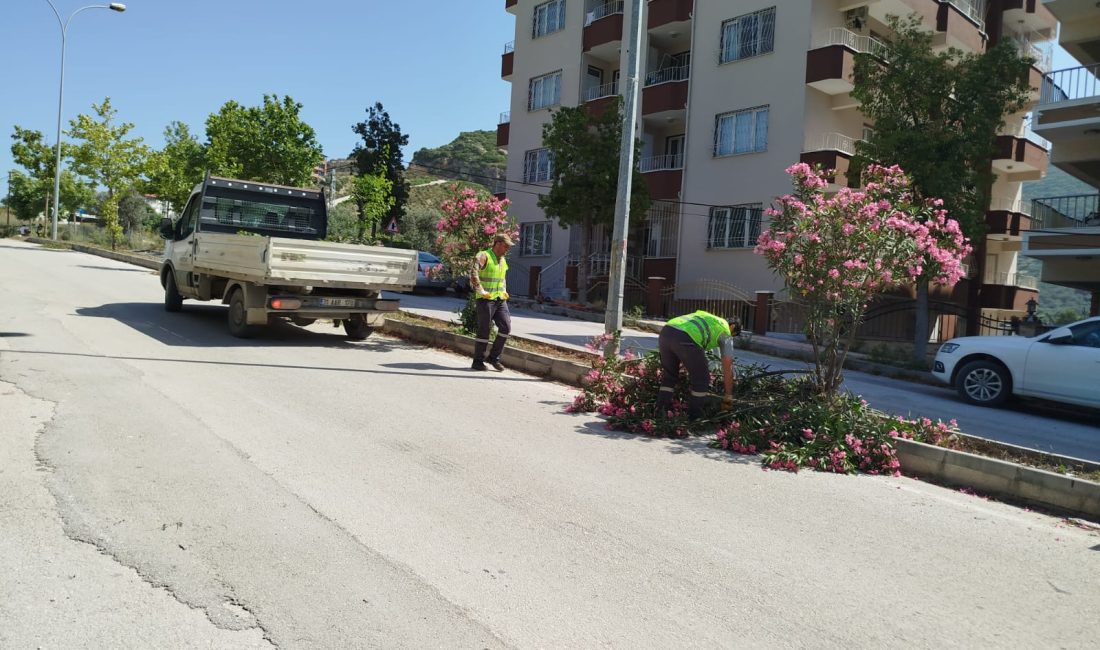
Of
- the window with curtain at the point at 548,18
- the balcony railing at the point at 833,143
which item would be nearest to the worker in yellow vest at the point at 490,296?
the balcony railing at the point at 833,143

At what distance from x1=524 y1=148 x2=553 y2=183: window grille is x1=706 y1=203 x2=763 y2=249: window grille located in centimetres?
792

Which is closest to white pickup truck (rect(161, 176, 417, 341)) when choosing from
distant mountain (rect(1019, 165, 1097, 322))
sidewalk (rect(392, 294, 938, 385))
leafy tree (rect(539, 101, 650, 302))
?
sidewalk (rect(392, 294, 938, 385))

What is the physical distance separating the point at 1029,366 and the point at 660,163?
1780 cm

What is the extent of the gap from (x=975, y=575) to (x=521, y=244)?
28.2 m

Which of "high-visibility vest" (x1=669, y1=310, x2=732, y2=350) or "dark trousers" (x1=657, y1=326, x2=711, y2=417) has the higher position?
"high-visibility vest" (x1=669, y1=310, x2=732, y2=350)

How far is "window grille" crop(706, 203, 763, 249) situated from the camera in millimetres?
23562

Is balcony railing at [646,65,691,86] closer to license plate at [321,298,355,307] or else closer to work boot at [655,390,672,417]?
license plate at [321,298,355,307]

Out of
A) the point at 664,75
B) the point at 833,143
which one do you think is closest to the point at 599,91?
the point at 664,75

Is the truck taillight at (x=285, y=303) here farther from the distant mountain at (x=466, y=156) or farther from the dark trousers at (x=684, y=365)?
the distant mountain at (x=466, y=156)

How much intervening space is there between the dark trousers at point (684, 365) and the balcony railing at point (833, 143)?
1706cm

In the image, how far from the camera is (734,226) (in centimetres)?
2416

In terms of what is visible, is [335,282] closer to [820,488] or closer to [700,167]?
[820,488]

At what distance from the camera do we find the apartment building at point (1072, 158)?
21328 mm

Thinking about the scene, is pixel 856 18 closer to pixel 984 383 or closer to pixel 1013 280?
pixel 1013 280
